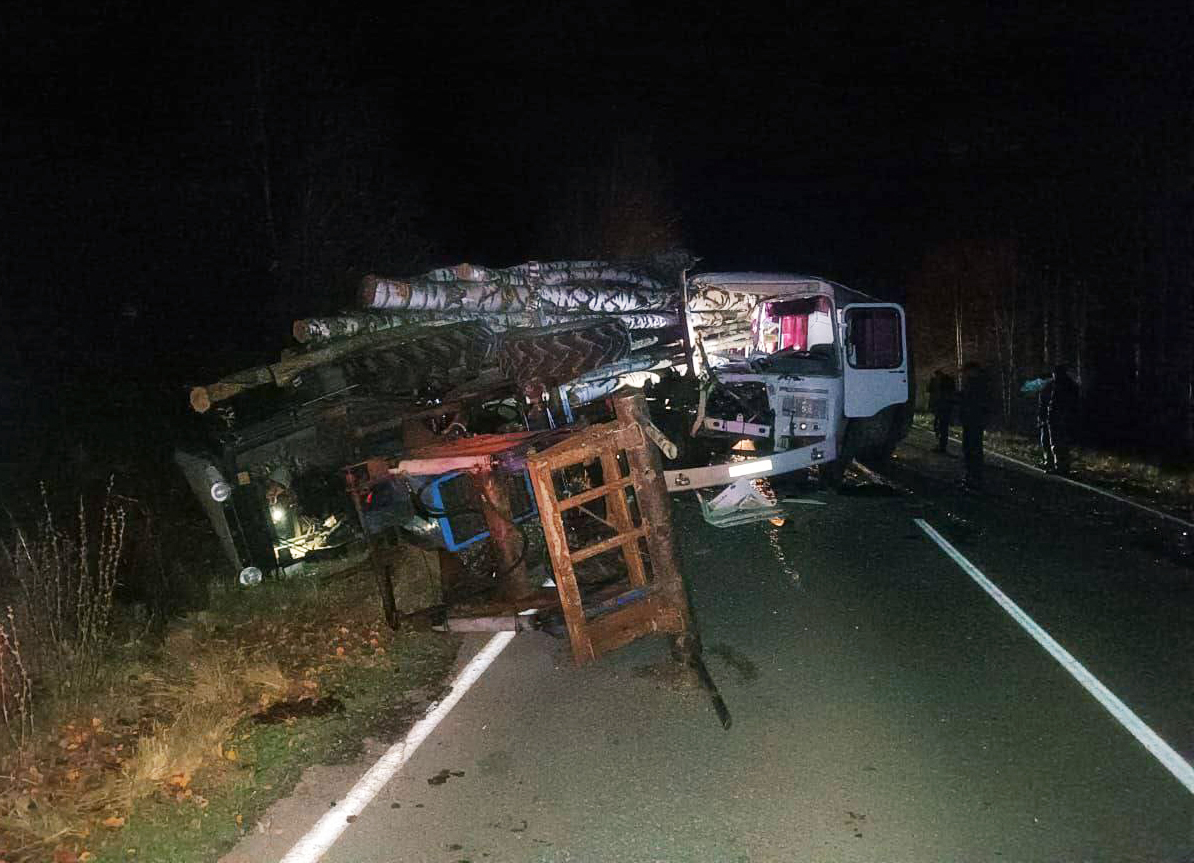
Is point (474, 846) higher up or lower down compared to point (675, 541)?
lower down

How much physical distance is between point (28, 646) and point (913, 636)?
632 centimetres

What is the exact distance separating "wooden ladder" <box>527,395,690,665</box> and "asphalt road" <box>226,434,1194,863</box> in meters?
0.35

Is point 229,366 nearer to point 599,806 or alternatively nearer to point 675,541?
point 675,541

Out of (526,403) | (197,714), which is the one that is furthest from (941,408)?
(197,714)

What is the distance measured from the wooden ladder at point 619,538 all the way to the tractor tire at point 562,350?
332 centimetres

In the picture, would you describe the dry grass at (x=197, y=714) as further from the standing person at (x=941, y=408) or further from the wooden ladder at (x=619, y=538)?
the standing person at (x=941, y=408)

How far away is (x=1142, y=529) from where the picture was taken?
10445 mm

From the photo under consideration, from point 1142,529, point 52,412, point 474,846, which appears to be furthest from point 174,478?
point 1142,529

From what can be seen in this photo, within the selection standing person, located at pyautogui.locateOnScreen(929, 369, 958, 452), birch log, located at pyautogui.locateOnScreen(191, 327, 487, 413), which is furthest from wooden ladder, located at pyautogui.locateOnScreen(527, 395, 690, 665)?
standing person, located at pyautogui.locateOnScreen(929, 369, 958, 452)

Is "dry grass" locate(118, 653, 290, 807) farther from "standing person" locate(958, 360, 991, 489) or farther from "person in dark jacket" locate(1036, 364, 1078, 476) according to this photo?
"person in dark jacket" locate(1036, 364, 1078, 476)

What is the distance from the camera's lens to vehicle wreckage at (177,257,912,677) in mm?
7023

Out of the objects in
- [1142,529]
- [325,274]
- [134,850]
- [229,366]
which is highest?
[325,274]

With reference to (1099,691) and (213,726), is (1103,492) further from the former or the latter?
(213,726)

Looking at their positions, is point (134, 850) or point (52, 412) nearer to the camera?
point (134, 850)
